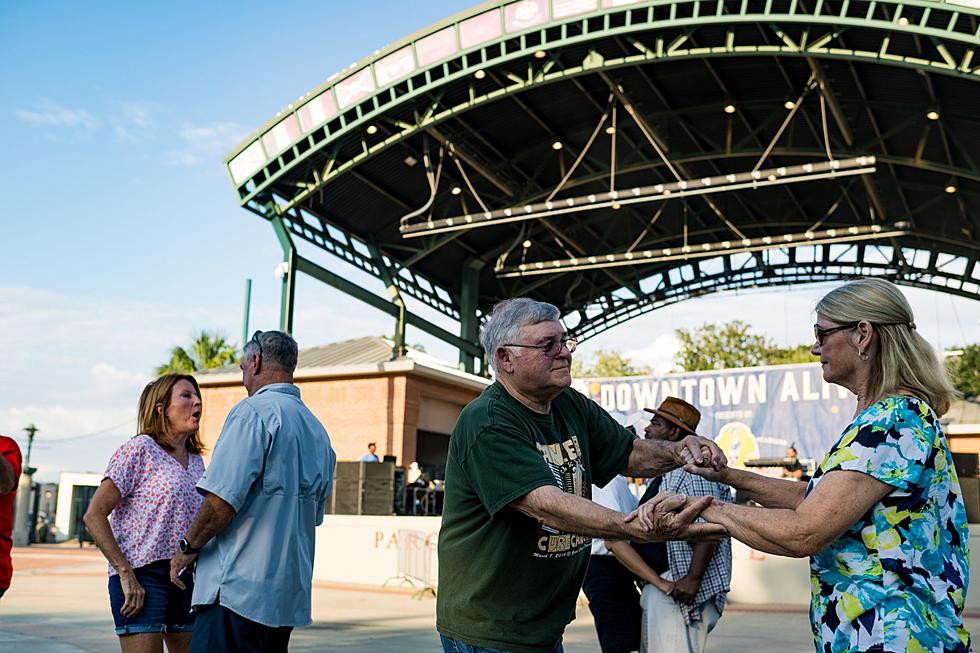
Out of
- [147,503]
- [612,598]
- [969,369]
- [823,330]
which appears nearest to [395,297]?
[612,598]

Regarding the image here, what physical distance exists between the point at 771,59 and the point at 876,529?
68.9 feet

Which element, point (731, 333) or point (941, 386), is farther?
point (731, 333)

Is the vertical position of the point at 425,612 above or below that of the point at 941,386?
below

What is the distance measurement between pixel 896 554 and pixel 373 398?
75.3ft

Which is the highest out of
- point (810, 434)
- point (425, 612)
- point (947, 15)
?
point (947, 15)

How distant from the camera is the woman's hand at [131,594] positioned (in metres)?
4.44

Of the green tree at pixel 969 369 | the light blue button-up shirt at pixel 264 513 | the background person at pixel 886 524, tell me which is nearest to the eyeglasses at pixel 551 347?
the background person at pixel 886 524

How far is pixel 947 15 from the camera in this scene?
17.3 m

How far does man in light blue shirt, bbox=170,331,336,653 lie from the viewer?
3982 mm

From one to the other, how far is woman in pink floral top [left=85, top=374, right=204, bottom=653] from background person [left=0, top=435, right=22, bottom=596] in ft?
1.08

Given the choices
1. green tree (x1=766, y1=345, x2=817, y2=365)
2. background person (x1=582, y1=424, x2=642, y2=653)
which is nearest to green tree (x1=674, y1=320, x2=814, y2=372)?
green tree (x1=766, y1=345, x2=817, y2=365)

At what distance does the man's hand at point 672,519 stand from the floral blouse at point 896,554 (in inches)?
13.3

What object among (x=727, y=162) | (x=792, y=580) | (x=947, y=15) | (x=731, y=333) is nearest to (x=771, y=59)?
(x=947, y=15)

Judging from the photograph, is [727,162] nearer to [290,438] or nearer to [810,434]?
[810,434]
